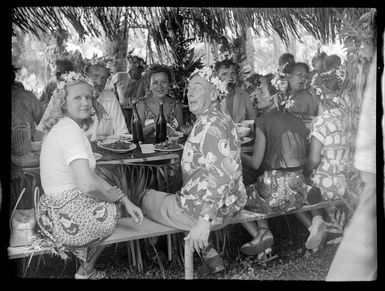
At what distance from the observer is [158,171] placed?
4664mm

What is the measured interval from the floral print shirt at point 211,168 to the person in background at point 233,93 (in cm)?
9

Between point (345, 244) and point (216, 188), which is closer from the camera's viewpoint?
point (216, 188)

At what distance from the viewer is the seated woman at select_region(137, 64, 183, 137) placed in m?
4.64

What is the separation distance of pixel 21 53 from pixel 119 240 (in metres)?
1.59

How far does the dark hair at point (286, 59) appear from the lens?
15.4ft

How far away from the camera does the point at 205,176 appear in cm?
450

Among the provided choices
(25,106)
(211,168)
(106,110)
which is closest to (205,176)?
(211,168)

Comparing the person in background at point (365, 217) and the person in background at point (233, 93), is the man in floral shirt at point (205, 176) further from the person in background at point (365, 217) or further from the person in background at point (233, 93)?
the person in background at point (365, 217)

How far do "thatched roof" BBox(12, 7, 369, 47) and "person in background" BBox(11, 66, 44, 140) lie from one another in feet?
1.42

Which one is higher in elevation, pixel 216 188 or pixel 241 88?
pixel 241 88

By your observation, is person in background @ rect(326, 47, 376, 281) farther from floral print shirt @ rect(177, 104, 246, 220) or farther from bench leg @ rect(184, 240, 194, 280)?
bench leg @ rect(184, 240, 194, 280)

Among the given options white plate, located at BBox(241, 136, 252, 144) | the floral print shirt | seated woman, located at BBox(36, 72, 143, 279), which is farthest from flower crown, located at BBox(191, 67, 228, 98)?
seated woman, located at BBox(36, 72, 143, 279)
